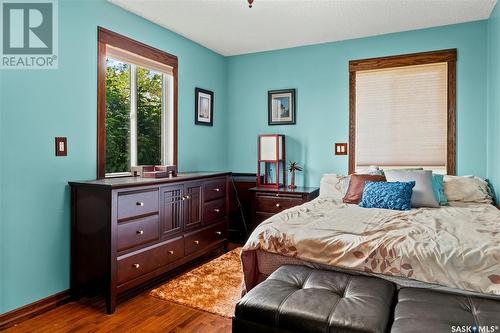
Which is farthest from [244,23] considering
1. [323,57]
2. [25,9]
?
[25,9]

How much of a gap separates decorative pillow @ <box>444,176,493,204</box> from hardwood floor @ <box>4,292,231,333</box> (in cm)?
247

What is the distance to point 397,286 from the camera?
71.9 inches

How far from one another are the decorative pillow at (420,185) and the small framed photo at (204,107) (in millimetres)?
2339

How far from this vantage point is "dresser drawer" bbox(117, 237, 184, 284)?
255cm

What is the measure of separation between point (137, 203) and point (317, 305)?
170 centimetres

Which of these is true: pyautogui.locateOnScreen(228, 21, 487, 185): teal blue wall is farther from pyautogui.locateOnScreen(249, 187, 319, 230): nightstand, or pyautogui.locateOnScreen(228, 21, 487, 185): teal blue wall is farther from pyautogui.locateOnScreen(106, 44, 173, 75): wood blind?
pyautogui.locateOnScreen(106, 44, 173, 75): wood blind

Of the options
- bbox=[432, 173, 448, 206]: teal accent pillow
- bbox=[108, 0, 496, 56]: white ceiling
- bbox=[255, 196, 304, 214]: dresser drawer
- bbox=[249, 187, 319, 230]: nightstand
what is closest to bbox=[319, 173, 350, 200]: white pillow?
bbox=[249, 187, 319, 230]: nightstand

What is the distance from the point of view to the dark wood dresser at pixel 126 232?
2.45 m

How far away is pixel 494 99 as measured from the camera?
10.3 feet

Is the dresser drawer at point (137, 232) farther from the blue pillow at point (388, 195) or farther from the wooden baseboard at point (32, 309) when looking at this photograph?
the blue pillow at point (388, 195)

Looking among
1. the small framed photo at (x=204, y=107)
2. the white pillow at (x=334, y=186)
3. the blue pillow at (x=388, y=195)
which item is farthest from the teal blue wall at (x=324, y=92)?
the blue pillow at (x=388, y=195)

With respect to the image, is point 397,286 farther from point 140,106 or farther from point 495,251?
point 140,106

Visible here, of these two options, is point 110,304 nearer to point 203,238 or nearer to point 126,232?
point 126,232

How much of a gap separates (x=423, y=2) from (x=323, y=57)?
4.38 ft
